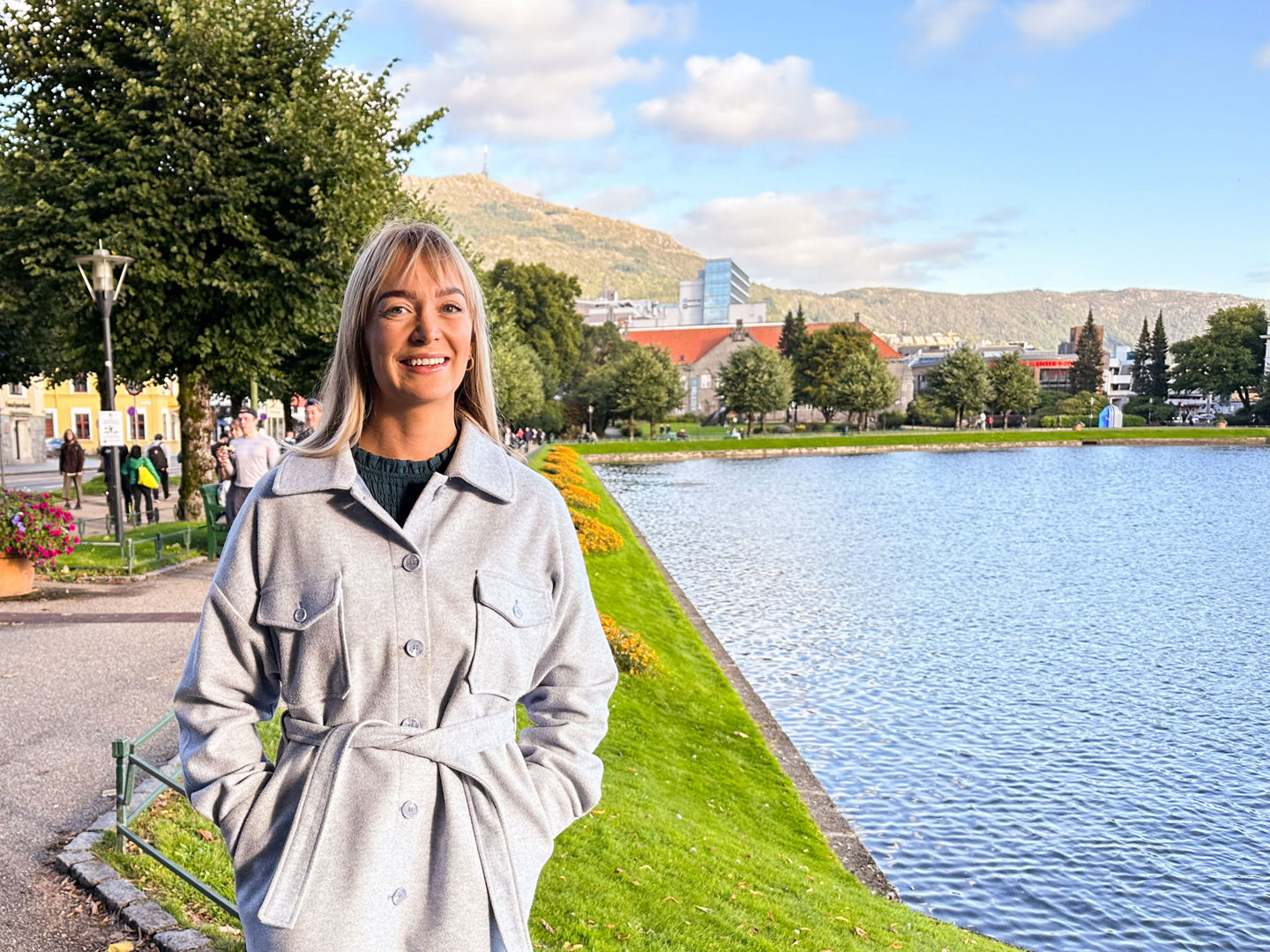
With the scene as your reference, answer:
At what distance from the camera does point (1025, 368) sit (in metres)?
114

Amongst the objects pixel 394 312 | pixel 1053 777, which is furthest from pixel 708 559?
pixel 394 312

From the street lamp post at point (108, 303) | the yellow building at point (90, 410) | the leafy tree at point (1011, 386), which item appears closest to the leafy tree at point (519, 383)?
the yellow building at point (90, 410)

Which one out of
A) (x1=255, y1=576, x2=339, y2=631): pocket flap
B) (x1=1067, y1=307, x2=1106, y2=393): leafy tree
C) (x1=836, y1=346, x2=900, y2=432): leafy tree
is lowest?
(x1=255, y1=576, x2=339, y2=631): pocket flap

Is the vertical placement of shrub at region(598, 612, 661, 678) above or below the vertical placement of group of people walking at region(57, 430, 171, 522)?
below

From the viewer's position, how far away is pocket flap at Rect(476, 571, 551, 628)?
8.26 ft

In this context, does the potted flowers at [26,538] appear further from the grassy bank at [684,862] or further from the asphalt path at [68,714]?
the grassy bank at [684,862]

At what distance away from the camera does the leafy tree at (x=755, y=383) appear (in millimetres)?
97000

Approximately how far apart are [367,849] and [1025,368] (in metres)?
120

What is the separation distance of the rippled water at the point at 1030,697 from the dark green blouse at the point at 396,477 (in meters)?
8.72

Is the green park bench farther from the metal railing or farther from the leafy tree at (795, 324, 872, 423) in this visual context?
the leafy tree at (795, 324, 872, 423)

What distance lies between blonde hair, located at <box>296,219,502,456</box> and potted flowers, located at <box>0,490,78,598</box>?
13522 millimetres

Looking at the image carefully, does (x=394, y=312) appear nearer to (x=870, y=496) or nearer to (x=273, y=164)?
(x=273, y=164)

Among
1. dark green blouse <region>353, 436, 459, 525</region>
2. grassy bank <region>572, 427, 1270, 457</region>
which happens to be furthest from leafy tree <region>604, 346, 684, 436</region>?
dark green blouse <region>353, 436, 459, 525</region>

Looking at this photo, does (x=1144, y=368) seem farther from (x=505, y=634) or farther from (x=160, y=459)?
(x=505, y=634)
